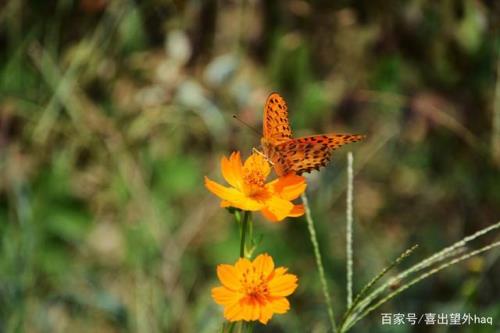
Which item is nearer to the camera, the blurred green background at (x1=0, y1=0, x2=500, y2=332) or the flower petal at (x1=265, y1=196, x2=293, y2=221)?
the flower petal at (x1=265, y1=196, x2=293, y2=221)

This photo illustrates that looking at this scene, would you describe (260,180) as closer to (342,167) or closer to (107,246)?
(342,167)

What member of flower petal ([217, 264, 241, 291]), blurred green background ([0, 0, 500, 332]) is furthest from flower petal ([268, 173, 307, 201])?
blurred green background ([0, 0, 500, 332])

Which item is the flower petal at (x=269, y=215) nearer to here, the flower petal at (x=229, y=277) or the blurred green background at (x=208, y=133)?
the flower petal at (x=229, y=277)

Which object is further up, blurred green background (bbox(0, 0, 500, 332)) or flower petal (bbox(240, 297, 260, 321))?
blurred green background (bbox(0, 0, 500, 332))

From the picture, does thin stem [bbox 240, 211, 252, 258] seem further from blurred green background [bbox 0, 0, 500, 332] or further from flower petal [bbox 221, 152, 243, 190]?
blurred green background [bbox 0, 0, 500, 332]

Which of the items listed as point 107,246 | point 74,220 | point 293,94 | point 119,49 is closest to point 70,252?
point 74,220

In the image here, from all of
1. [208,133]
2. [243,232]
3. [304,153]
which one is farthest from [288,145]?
[208,133]

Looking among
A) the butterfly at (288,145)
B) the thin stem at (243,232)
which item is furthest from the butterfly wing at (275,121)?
the thin stem at (243,232)
